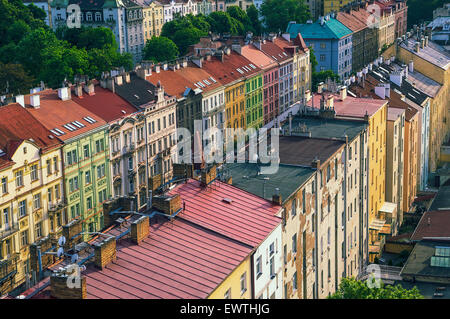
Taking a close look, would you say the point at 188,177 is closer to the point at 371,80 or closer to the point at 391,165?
the point at 391,165

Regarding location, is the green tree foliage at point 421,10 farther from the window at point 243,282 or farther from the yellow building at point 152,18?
the window at point 243,282

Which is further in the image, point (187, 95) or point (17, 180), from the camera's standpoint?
point (187, 95)

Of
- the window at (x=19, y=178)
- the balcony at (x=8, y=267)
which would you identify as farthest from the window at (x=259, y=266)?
the window at (x=19, y=178)

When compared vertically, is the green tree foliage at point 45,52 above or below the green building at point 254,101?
above

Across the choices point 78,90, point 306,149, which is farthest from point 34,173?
point 306,149

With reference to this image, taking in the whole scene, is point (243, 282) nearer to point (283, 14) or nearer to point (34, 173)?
point (34, 173)
